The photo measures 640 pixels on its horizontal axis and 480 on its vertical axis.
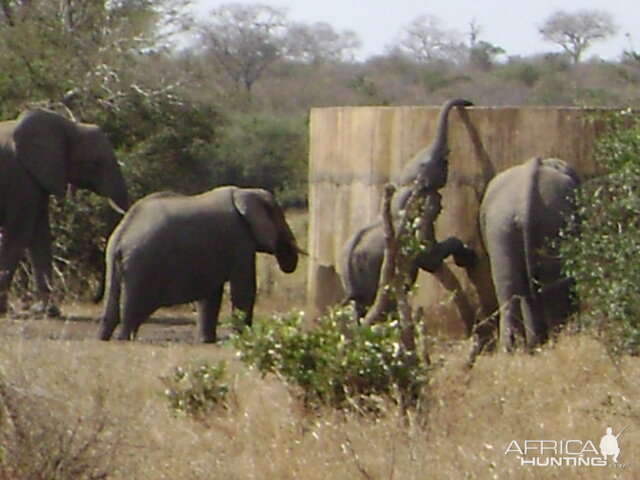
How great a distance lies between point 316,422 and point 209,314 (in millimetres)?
4781

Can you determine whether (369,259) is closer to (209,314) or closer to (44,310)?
(209,314)

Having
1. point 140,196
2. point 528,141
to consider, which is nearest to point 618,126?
point 528,141

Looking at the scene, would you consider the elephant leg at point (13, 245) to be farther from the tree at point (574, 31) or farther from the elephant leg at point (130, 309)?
the tree at point (574, 31)

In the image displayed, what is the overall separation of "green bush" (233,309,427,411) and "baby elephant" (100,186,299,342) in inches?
154

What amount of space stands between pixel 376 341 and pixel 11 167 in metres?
7.27

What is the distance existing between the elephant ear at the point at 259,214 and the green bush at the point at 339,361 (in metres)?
4.13

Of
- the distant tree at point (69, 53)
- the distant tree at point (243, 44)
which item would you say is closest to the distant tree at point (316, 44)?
the distant tree at point (243, 44)

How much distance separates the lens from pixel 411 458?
6418 millimetres

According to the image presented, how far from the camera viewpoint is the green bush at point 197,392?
7.75 metres

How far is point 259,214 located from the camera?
12.0 m

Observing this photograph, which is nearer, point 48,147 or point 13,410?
point 13,410

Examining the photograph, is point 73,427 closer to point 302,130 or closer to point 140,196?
point 140,196

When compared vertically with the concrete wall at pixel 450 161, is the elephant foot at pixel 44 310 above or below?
below

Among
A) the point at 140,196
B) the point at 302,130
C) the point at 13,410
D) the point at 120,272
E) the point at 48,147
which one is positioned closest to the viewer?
the point at 13,410
